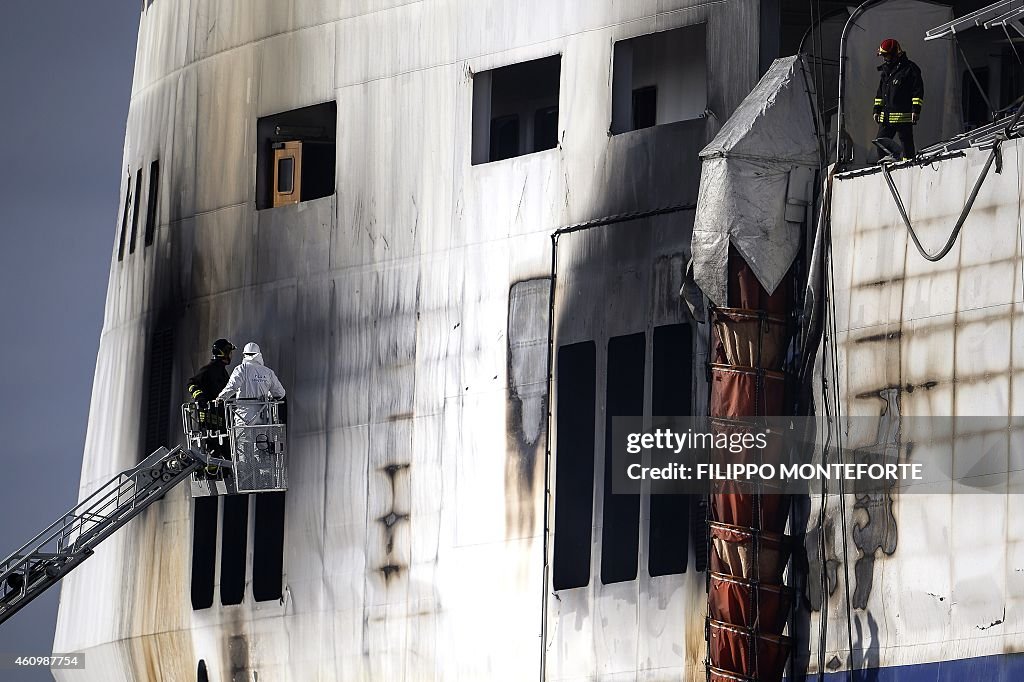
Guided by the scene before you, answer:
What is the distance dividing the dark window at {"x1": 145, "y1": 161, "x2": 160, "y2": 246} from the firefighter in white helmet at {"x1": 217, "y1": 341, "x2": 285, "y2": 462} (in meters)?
4.99

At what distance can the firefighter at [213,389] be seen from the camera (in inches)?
666

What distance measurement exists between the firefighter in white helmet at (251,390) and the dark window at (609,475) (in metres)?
3.09

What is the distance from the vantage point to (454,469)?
1689 cm

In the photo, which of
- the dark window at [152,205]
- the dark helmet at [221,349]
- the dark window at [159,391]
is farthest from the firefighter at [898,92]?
the dark window at [152,205]

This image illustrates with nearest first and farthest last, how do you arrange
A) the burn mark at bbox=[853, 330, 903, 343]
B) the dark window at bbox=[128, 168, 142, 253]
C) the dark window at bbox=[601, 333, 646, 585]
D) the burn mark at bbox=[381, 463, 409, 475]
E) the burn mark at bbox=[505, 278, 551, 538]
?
the burn mark at bbox=[853, 330, 903, 343], the dark window at bbox=[601, 333, 646, 585], the burn mark at bbox=[505, 278, 551, 538], the burn mark at bbox=[381, 463, 409, 475], the dark window at bbox=[128, 168, 142, 253]

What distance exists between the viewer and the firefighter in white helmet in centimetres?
1650

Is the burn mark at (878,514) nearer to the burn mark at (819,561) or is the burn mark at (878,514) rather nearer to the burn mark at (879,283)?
the burn mark at (819,561)

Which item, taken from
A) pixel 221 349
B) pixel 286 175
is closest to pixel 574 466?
pixel 221 349

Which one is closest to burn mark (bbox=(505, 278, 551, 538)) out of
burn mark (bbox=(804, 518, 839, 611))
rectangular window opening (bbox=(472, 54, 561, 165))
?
rectangular window opening (bbox=(472, 54, 561, 165))

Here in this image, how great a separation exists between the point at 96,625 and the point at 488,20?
8.67 m

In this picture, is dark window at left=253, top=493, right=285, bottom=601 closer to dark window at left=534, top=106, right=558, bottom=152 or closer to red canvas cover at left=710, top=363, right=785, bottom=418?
dark window at left=534, top=106, right=558, bottom=152

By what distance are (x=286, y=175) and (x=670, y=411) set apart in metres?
6.12

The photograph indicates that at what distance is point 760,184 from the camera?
1454 cm

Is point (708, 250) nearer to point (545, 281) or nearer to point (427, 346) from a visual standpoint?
point (545, 281)
